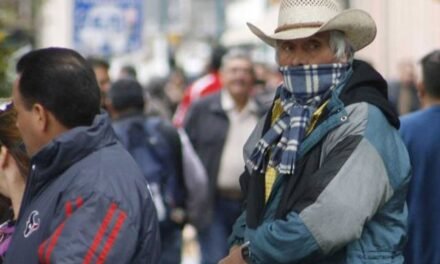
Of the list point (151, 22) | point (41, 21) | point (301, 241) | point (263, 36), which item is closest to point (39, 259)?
point (301, 241)

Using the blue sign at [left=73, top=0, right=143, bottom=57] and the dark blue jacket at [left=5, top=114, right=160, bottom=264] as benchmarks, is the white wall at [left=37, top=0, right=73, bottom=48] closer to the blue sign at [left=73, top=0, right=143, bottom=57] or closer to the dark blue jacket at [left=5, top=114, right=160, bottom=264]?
the blue sign at [left=73, top=0, right=143, bottom=57]

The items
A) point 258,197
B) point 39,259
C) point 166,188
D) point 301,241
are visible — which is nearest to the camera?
point 39,259

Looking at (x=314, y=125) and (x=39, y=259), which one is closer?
(x=39, y=259)

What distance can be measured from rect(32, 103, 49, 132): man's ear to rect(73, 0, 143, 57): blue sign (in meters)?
10.9

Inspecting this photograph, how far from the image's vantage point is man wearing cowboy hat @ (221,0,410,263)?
4.96m

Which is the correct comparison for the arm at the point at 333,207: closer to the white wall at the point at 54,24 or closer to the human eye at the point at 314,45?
the human eye at the point at 314,45

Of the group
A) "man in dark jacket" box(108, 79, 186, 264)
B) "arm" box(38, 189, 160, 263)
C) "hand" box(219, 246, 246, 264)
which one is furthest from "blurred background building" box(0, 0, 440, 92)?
"arm" box(38, 189, 160, 263)

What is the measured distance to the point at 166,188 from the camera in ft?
30.9

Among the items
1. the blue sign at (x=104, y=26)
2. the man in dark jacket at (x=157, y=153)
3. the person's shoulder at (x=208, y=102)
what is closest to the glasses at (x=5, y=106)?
the man in dark jacket at (x=157, y=153)

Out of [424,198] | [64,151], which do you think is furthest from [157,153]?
[64,151]

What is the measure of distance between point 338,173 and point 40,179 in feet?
3.44

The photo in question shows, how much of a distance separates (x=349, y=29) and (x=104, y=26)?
10890 millimetres

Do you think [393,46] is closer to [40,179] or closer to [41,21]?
[41,21]

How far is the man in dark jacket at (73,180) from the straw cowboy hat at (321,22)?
2.85ft
